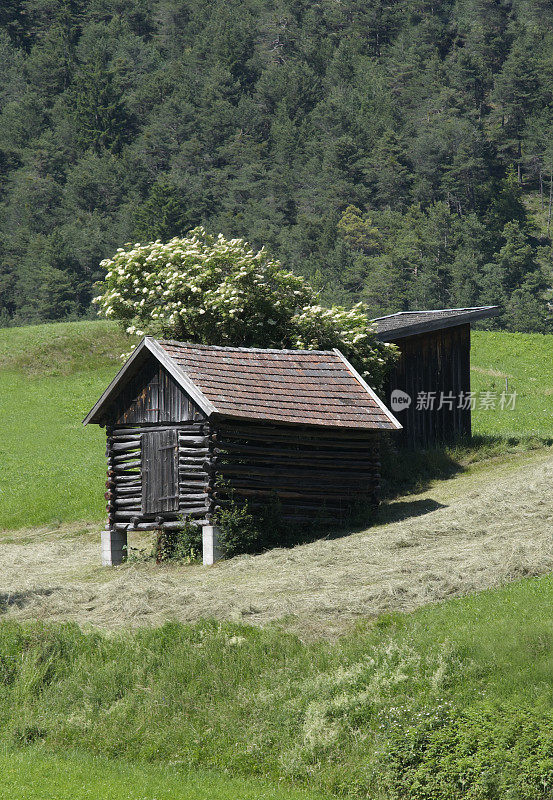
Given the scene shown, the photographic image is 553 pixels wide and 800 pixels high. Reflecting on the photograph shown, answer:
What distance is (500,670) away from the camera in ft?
49.2

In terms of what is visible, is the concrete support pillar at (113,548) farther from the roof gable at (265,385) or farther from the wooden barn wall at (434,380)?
the wooden barn wall at (434,380)

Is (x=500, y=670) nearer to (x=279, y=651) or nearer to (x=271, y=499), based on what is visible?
(x=279, y=651)

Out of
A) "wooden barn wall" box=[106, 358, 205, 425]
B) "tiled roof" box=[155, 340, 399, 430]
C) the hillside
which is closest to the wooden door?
"wooden barn wall" box=[106, 358, 205, 425]

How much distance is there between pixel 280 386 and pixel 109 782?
1372 cm

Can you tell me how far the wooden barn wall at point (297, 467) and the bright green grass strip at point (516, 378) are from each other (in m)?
11.9

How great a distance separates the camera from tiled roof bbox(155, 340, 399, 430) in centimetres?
2481

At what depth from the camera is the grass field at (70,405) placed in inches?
1351

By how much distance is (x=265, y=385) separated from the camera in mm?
25969

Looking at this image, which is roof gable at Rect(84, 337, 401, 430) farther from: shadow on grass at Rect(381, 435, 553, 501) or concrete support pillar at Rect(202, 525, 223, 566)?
shadow on grass at Rect(381, 435, 553, 501)

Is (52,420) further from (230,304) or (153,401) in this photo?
(153,401)

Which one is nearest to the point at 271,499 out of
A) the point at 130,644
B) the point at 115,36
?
the point at 130,644

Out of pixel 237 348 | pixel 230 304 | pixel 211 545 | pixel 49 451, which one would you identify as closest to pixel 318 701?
pixel 211 545

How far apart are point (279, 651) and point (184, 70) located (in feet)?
498

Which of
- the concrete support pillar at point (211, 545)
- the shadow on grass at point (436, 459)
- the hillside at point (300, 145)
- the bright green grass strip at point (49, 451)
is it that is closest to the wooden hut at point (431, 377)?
the shadow on grass at point (436, 459)
